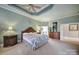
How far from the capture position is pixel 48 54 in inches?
82.7

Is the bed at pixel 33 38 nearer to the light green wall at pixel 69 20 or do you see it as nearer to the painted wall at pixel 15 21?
the painted wall at pixel 15 21

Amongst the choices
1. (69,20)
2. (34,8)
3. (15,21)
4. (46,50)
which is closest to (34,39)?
(46,50)

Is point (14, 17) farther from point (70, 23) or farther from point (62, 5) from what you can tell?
point (70, 23)

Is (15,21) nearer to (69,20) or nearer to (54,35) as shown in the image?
(54,35)

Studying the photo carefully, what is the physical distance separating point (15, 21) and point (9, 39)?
402 mm

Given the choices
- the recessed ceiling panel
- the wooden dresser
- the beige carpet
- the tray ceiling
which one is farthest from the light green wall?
the beige carpet

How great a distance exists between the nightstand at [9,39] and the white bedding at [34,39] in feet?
0.70

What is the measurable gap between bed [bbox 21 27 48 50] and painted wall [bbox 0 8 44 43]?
0.11 metres

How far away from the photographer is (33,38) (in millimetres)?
2088

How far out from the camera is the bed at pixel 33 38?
2070mm

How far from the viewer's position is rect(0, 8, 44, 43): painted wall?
6.63 feet

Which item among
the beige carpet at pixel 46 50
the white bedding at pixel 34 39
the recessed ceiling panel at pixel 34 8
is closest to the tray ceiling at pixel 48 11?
the recessed ceiling panel at pixel 34 8

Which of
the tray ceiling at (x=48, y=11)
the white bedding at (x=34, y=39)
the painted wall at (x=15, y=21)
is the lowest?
the white bedding at (x=34, y=39)
